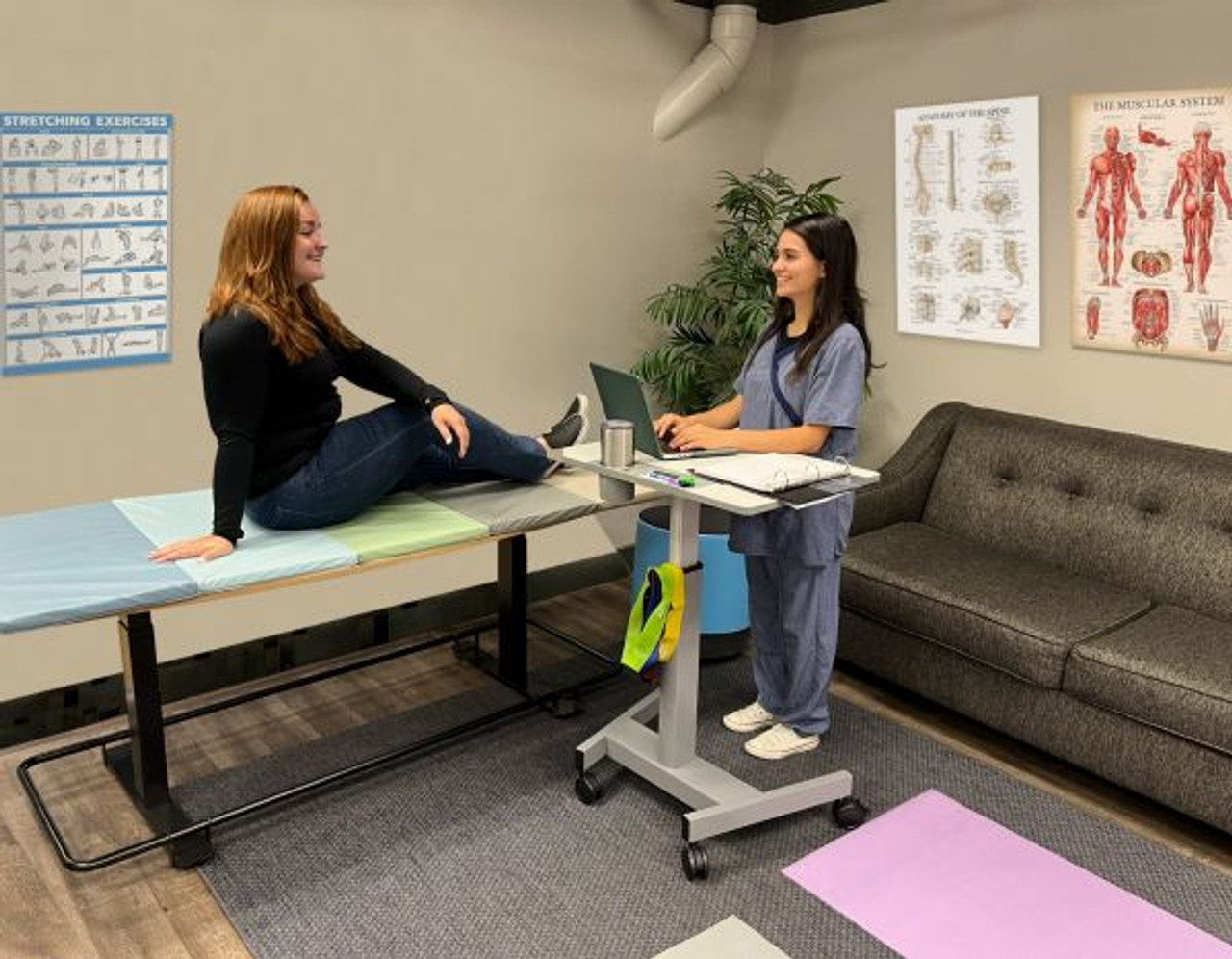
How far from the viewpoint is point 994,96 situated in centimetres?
340

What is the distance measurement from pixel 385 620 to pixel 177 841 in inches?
47.4

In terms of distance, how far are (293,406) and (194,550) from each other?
371 mm

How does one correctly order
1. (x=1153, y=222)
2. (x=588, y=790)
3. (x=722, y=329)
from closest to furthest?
1. (x=588, y=790)
2. (x=1153, y=222)
3. (x=722, y=329)

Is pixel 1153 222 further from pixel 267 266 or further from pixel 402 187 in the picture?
pixel 267 266

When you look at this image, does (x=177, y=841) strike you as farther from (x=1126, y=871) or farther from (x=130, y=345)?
(x=1126, y=871)

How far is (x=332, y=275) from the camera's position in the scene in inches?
124

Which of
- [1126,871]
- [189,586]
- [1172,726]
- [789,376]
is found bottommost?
[1126,871]

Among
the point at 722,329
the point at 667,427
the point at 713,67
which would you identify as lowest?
the point at 667,427

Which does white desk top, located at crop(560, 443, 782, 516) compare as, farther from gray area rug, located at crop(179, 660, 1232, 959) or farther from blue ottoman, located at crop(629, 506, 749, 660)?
blue ottoman, located at crop(629, 506, 749, 660)

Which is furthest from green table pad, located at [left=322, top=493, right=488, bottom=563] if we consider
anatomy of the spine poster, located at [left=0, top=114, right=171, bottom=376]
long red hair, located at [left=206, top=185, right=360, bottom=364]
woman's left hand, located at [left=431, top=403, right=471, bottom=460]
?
anatomy of the spine poster, located at [left=0, top=114, right=171, bottom=376]

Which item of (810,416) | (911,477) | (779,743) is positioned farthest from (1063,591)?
(810,416)

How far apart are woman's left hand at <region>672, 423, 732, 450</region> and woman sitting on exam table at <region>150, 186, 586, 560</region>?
1.63 feet

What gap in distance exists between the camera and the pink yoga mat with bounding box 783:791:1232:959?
213 centimetres

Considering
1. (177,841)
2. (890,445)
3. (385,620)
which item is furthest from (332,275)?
(890,445)
